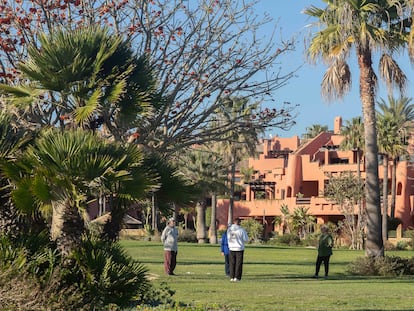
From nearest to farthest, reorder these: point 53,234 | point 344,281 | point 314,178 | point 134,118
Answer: point 53,234
point 134,118
point 344,281
point 314,178

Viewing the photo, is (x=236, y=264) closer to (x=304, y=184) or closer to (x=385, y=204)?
(x=385, y=204)

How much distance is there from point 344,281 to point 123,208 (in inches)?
406

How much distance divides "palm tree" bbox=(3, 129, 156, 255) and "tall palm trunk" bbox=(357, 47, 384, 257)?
1464 centimetres

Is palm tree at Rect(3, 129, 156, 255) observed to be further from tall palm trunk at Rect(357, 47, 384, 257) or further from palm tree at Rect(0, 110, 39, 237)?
tall palm trunk at Rect(357, 47, 384, 257)

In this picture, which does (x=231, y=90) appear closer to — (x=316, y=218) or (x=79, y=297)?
(x=79, y=297)

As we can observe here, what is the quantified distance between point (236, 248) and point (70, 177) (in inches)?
345

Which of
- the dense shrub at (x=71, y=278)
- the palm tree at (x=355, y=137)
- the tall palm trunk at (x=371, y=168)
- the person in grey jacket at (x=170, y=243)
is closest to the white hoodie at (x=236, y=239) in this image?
the person in grey jacket at (x=170, y=243)

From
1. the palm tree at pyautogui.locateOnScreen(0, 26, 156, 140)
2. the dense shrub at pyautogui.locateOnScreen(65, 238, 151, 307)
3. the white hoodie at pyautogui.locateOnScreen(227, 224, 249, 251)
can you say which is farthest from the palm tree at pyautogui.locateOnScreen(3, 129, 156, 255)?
the white hoodie at pyautogui.locateOnScreen(227, 224, 249, 251)

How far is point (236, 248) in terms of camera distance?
20453 mm

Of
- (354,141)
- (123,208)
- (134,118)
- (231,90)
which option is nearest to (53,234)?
(123,208)

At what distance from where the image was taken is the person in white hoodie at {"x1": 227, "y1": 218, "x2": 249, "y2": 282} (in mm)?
20453

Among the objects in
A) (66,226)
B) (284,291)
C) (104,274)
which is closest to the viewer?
(104,274)

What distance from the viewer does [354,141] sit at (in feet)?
241

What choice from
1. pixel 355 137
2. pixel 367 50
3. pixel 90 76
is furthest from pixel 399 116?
pixel 90 76
